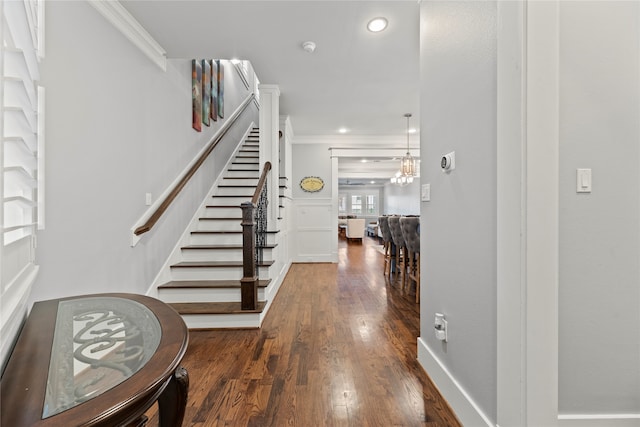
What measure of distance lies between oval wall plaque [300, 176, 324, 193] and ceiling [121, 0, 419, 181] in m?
1.95

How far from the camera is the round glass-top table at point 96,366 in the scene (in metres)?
0.45

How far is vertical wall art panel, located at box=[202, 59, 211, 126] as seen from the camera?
375cm

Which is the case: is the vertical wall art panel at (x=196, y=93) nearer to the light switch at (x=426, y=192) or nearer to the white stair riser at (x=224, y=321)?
the white stair riser at (x=224, y=321)

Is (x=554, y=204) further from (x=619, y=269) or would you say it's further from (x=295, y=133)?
(x=295, y=133)

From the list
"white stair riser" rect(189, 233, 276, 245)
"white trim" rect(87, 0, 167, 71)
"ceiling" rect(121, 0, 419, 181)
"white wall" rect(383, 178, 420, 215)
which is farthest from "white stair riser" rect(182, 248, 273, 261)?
"white wall" rect(383, 178, 420, 215)

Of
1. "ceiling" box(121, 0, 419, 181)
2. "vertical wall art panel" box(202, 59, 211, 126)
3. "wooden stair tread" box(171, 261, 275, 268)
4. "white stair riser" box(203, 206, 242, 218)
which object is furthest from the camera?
"white stair riser" box(203, 206, 242, 218)

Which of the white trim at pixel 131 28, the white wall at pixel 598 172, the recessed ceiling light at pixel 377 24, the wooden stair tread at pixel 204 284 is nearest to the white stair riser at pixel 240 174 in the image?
the white trim at pixel 131 28

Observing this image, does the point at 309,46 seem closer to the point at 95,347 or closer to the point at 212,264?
the point at 212,264

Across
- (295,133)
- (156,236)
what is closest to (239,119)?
(295,133)

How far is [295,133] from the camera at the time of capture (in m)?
5.72

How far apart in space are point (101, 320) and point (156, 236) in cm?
212

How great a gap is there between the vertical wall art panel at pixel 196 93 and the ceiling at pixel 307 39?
0.71 m

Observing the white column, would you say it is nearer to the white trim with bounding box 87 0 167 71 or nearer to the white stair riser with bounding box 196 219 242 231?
the white stair riser with bounding box 196 219 242 231

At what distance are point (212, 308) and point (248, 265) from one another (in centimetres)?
49
